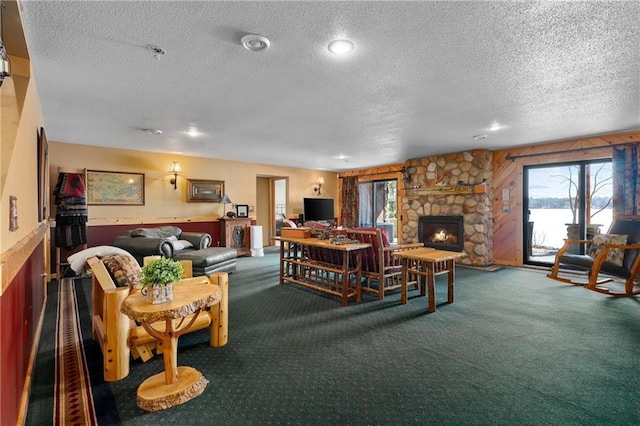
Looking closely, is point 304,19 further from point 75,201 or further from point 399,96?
point 75,201

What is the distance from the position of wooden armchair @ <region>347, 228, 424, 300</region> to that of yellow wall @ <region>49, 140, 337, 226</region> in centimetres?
421

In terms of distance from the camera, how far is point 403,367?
7.29ft

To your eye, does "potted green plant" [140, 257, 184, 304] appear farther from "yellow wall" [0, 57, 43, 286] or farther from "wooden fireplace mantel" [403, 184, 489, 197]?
"wooden fireplace mantel" [403, 184, 489, 197]

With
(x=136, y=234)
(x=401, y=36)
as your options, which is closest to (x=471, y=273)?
(x=401, y=36)

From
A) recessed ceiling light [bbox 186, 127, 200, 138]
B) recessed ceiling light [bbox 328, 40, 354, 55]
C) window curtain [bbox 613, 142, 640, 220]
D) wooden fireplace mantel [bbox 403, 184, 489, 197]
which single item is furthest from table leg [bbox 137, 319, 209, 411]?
window curtain [bbox 613, 142, 640, 220]

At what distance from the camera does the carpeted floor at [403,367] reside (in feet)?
5.70

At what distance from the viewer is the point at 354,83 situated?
9.28 ft

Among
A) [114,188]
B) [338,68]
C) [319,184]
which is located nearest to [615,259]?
[338,68]

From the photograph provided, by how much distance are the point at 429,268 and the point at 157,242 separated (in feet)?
12.3

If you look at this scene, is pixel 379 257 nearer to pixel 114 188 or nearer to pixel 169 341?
pixel 169 341

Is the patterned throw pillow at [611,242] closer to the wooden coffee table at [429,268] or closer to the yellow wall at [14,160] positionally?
the wooden coffee table at [429,268]

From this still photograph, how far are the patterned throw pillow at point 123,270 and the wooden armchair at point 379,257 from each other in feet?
8.16

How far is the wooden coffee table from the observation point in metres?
3.37

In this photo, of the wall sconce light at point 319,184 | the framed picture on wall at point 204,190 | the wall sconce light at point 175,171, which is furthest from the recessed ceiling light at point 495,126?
the wall sconce light at point 175,171
